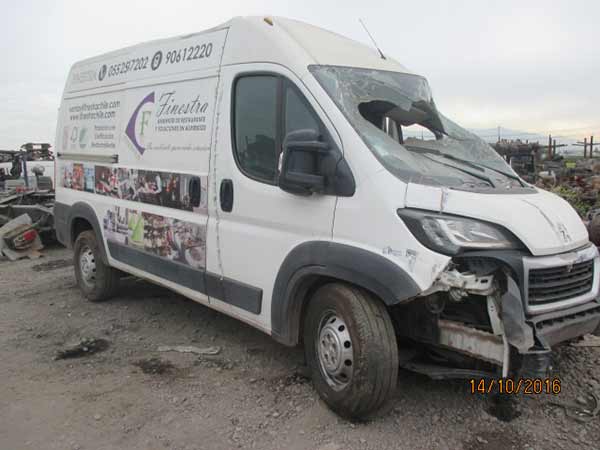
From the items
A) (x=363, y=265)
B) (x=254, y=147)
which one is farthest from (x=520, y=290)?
(x=254, y=147)

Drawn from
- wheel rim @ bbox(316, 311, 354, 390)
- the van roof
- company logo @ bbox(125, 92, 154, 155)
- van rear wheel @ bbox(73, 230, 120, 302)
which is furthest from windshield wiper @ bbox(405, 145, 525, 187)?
van rear wheel @ bbox(73, 230, 120, 302)

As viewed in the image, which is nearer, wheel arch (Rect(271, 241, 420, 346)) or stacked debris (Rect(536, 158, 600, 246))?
wheel arch (Rect(271, 241, 420, 346))

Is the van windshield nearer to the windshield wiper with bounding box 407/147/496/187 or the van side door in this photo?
the windshield wiper with bounding box 407/147/496/187

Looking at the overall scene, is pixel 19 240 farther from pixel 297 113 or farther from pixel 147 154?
pixel 297 113

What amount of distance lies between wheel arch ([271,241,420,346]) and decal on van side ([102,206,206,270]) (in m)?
0.96

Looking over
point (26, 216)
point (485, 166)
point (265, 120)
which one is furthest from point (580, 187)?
point (26, 216)

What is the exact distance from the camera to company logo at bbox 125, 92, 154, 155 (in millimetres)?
4909

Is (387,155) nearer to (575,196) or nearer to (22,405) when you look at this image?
(22,405)

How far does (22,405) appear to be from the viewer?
3.71m

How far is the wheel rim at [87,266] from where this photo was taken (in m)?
6.03

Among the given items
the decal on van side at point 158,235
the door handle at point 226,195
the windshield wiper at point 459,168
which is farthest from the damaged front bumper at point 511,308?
the decal on van side at point 158,235
